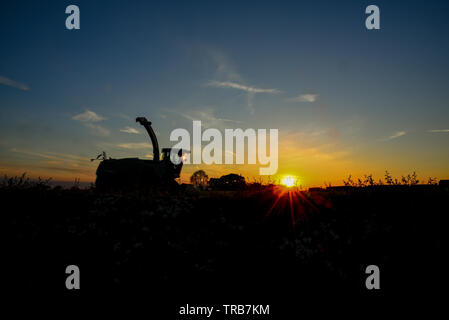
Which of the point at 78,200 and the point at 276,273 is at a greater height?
the point at 78,200

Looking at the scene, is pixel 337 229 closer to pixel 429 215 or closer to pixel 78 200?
pixel 429 215

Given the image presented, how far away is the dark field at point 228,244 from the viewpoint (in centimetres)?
461

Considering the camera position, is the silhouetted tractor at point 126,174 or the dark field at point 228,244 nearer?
the dark field at point 228,244

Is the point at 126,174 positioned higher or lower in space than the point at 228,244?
higher

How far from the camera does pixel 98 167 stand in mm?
11766

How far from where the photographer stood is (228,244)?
5387mm

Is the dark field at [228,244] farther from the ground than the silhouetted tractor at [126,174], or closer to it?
closer to it

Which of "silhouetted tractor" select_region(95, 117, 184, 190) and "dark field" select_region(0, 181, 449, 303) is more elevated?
"silhouetted tractor" select_region(95, 117, 184, 190)

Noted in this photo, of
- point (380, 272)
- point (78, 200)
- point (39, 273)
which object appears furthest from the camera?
point (78, 200)

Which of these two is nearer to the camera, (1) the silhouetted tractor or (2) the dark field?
(2) the dark field

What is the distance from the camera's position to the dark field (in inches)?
181
